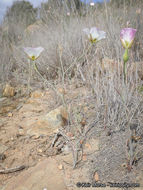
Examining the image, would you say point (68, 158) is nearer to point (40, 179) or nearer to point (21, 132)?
point (40, 179)

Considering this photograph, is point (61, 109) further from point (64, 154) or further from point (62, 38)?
point (62, 38)

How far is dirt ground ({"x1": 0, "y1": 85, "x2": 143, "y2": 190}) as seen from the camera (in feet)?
2.82

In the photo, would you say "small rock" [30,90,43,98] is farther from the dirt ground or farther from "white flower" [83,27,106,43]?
"white flower" [83,27,106,43]

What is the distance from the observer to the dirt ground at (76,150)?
0.86 metres

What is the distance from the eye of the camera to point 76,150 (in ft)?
3.16

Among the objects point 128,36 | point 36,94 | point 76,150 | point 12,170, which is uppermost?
point 128,36

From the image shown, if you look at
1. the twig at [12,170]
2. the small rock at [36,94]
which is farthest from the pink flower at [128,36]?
the small rock at [36,94]

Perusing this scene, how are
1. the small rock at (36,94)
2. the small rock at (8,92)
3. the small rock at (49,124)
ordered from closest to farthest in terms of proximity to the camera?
the small rock at (49,124), the small rock at (36,94), the small rock at (8,92)

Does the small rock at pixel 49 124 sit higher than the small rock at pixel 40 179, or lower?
higher

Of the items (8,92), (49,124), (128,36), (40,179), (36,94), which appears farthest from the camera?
(8,92)

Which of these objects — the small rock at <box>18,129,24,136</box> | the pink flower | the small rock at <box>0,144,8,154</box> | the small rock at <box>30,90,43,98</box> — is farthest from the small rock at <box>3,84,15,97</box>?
the pink flower

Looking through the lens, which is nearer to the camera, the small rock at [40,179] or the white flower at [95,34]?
the small rock at [40,179]

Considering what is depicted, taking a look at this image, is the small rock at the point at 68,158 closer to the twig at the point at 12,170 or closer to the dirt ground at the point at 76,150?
the dirt ground at the point at 76,150

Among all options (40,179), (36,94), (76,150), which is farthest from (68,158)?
(36,94)
